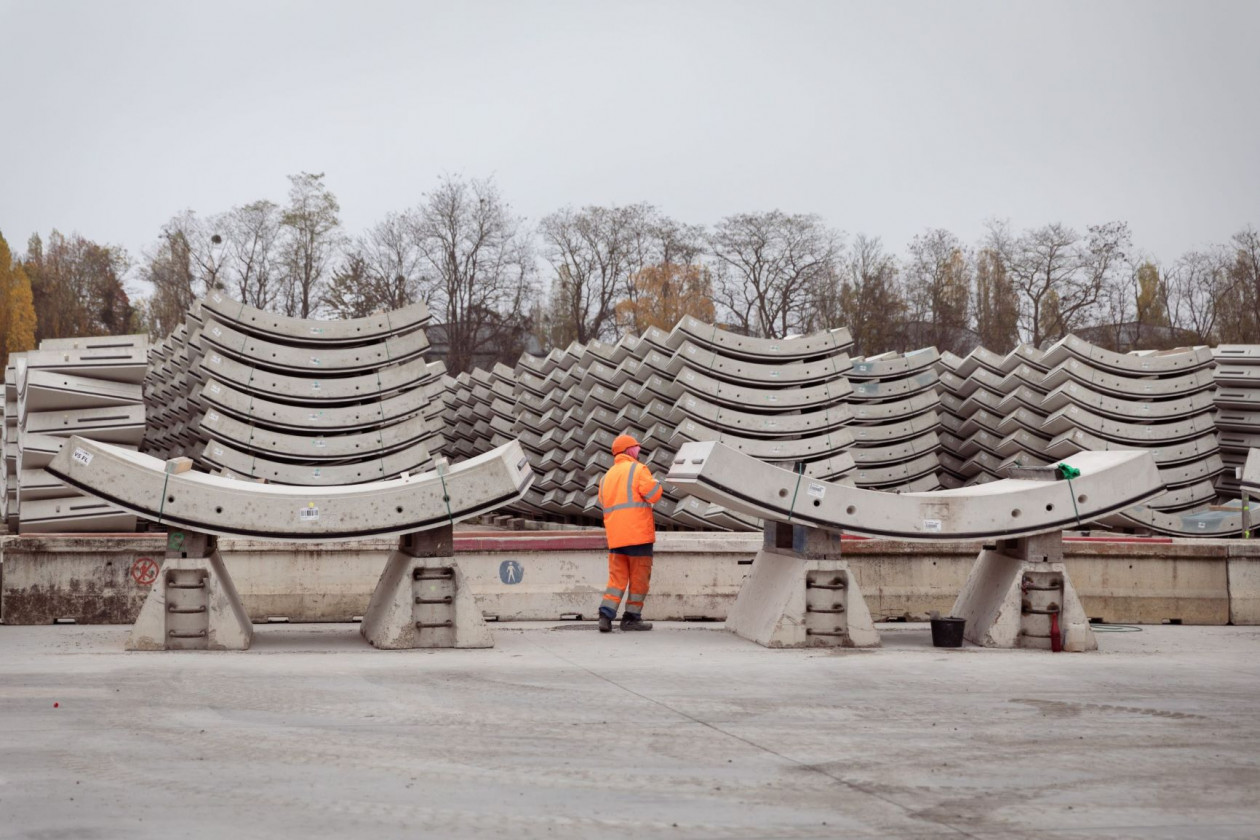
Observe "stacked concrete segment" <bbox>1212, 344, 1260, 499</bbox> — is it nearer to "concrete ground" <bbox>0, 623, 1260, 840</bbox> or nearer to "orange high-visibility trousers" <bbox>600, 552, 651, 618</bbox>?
"concrete ground" <bbox>0, 623, 1260, 840</bbox>

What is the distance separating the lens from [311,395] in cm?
1684

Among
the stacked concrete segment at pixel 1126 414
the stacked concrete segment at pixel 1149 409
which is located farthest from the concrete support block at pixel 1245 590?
the stacked concrete segment at pixel 1149 409

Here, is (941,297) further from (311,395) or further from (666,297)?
(311,395)

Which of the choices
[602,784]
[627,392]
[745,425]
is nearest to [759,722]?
[602,784]

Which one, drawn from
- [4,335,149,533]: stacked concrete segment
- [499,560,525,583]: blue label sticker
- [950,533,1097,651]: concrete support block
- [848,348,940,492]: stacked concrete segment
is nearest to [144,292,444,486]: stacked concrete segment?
[4,335,149,533]: stacked concrete segment

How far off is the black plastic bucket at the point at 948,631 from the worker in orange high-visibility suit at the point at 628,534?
254 centimetres

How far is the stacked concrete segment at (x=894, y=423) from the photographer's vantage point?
67.3ft

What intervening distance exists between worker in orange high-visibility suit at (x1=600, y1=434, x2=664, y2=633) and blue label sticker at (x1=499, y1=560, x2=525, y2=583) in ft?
4.51

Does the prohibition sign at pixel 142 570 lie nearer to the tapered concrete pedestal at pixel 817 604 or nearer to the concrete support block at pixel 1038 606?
the tapered concrete pedestal at pixel 817 604

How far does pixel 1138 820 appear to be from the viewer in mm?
5238

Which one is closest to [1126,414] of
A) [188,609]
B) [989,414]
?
[989,414]

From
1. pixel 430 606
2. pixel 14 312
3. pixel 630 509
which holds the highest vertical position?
pixel 14 312

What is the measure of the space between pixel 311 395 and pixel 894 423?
9.18 meters

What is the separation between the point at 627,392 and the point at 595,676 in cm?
1123
